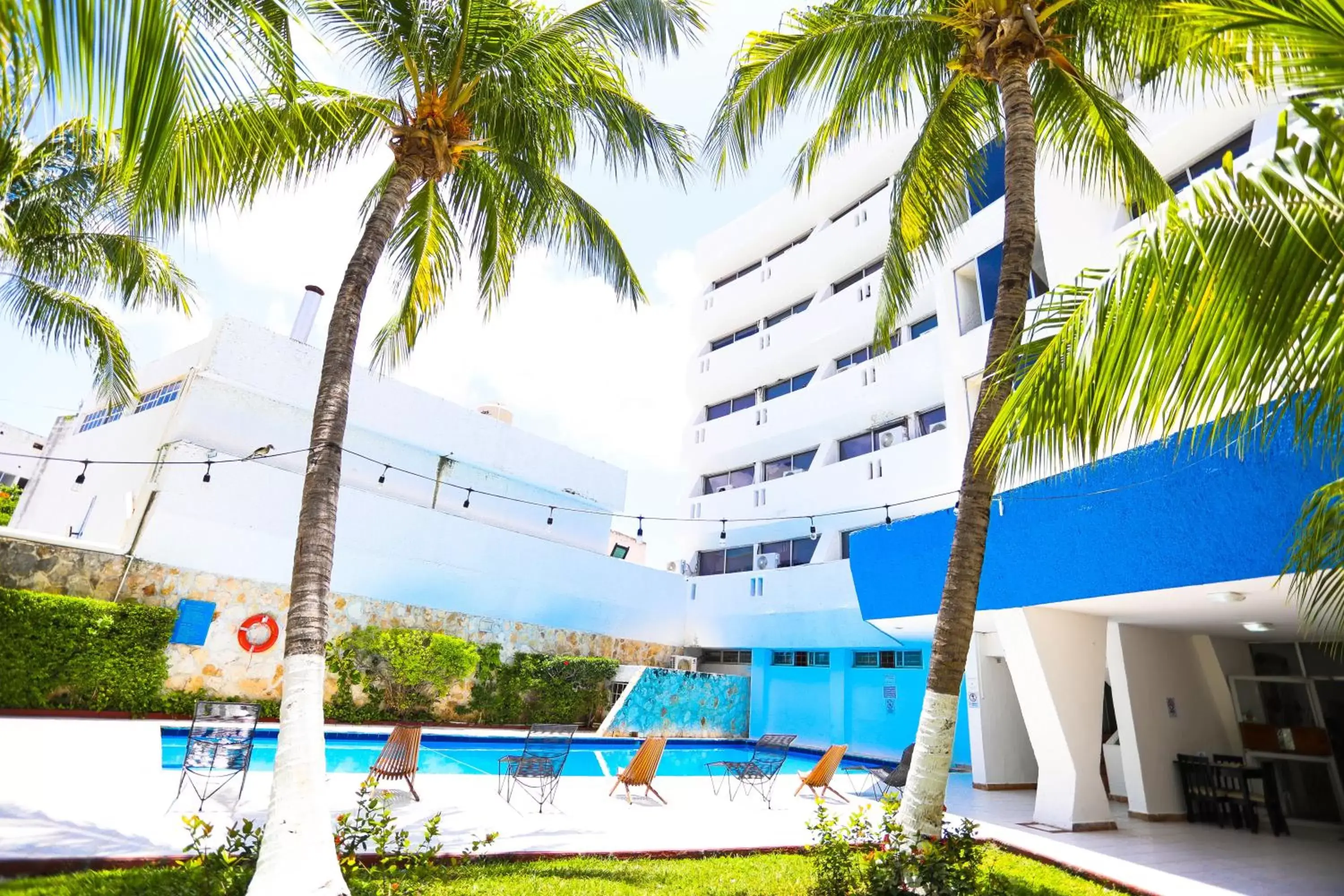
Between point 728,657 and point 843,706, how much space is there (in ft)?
16.4

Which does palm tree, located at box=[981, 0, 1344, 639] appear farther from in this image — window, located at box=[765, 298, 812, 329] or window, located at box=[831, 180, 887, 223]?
window, located at box=[765, 298, 812, 329]

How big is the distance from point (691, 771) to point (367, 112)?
486 inches

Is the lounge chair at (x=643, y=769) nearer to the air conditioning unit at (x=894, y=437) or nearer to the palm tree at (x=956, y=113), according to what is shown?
the palm tree at (x=956, y=113)

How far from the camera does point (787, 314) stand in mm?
23594

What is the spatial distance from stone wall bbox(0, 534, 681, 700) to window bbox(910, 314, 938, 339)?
13.8 m

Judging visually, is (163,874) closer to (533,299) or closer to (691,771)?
(533,299)

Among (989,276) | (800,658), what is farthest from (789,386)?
(989,276)

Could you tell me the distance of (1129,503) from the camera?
7.06m

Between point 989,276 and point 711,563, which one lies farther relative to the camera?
point 711,563

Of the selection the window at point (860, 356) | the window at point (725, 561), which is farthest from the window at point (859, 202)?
the window at point (725, 561)

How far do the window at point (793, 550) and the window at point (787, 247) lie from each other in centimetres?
938

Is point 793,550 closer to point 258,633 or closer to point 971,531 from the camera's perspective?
point 258,633

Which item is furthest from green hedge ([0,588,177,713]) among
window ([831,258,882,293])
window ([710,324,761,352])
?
window ([831,258,882,293])

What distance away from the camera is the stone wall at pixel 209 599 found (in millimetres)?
12078
